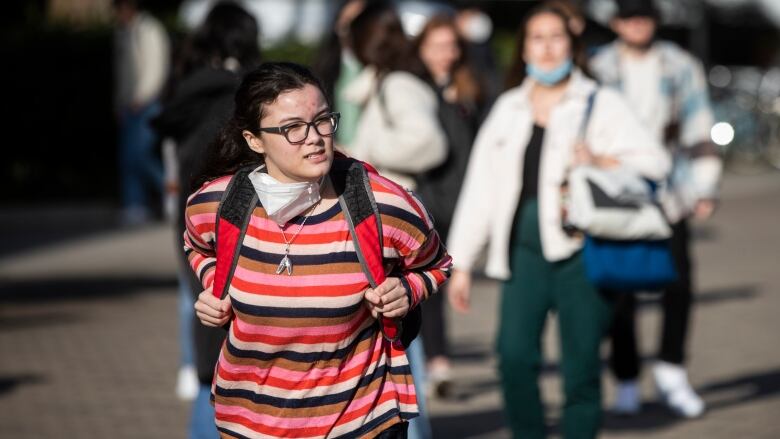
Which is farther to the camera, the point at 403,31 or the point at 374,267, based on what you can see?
the point at 403,31

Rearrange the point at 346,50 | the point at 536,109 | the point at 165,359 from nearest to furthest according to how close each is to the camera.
→ the point at 536,109, the point at 346,50, the point at 165,359

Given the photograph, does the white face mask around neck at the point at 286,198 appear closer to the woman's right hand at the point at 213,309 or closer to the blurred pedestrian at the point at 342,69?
the woman's right hand at the point at 213,309

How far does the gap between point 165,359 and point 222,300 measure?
5.36 m

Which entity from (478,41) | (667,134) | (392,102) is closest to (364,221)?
(392,102)

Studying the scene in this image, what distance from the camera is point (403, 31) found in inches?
289

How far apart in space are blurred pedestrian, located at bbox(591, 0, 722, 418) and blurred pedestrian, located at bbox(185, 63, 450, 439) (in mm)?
3668

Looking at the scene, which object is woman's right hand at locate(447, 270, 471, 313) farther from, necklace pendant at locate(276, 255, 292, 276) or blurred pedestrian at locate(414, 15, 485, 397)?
necklace pendant at locate(276, 255, 292, 276)

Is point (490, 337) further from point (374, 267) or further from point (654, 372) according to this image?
point (374, 267)

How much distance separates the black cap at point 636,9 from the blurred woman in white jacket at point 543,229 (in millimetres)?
1499

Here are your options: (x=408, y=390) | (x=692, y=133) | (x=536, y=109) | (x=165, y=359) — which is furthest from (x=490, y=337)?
(x=408, y=390)

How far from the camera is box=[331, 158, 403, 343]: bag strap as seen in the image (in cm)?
373

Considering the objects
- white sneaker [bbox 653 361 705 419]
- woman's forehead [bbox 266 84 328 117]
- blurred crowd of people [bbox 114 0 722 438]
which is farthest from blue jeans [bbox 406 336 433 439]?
woman's forehead [bbox 266 84 328 117]

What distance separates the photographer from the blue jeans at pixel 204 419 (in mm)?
5359

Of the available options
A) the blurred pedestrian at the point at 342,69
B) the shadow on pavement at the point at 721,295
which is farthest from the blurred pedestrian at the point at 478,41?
the blurred pedestrian at the point at 342,69
